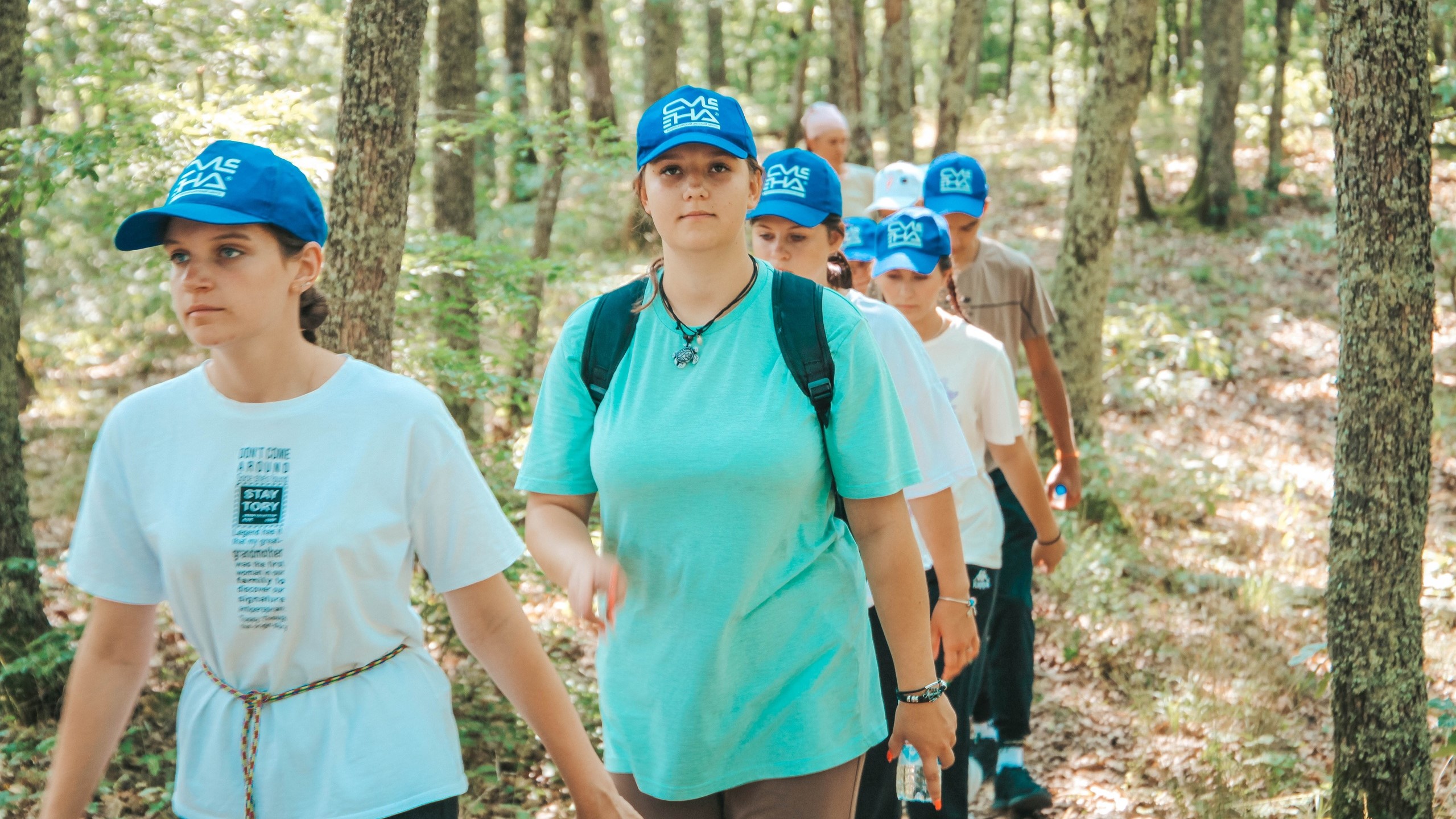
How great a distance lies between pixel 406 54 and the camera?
15.1 feet

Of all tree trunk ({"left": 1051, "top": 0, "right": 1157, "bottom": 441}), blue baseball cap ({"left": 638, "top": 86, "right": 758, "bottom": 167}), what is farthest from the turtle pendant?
tree trunk ({"left": 1051, "top": 0, "right": 1157, "bottom": 441})

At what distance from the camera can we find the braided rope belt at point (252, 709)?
215cm

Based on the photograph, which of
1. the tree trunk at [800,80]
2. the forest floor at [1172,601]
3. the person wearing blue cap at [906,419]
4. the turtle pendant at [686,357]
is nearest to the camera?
the turtle pendant at [686,357]

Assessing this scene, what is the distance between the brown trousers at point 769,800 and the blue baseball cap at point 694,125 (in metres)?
1.38

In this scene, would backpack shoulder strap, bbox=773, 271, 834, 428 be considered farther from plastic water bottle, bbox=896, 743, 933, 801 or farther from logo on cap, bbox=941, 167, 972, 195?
logo on cap, bbox=941, 167, 972, 195

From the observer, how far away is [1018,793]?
201 inches

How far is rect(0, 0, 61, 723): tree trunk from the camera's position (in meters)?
5.57

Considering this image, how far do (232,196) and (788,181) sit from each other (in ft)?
6.61

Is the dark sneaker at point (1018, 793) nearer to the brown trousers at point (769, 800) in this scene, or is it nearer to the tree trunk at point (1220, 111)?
the brown trousers at point (769, 800)

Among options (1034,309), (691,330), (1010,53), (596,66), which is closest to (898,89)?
(596,66)

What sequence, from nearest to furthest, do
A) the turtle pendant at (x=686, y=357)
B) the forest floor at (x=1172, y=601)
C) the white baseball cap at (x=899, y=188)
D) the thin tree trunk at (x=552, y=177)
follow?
the turtle pendant at (x=686, y=357) < the forest floor at (x=1172, y=601) < the white baseball cap at (x=899, y=188) < the thin tree trunk at (x=552, y=177)

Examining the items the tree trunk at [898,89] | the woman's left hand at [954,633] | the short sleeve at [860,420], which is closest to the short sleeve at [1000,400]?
the woman's left hand at [954,633]

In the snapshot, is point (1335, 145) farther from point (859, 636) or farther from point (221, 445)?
point (221, 445)

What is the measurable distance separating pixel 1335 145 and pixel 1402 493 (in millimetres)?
1265
